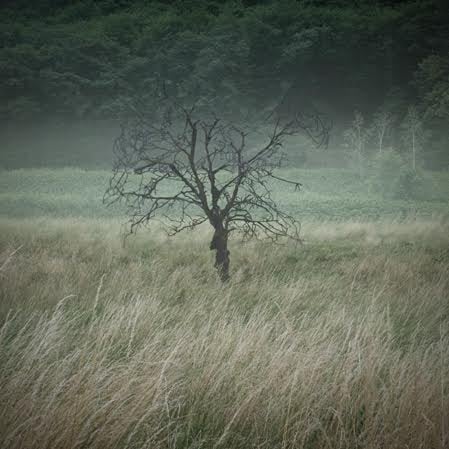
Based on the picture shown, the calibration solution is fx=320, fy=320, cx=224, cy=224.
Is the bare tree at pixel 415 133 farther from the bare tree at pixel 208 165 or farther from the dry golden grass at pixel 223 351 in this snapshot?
the bare tree at pixel 208 165

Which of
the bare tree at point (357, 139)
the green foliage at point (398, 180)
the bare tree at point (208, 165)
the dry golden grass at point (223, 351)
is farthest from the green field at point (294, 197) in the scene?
the bare tree at point (208, 165)

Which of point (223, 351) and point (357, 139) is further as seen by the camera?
point (357, 139)

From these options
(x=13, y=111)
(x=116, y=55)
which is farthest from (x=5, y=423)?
(x=116, y=55)

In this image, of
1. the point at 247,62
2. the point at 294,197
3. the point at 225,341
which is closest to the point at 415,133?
the point at 294,197

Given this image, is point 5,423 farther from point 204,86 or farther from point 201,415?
point 204,86

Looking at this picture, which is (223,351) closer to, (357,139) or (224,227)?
(224,227)

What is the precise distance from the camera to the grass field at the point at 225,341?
1.56 m

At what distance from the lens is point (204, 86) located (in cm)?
3503

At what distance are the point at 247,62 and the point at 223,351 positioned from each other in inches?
1730

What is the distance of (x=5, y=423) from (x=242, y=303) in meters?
3.22

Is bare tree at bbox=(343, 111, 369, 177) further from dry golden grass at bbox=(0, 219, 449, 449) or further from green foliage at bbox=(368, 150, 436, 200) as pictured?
dry golden grass at bbox=(0, 219, 449, 449)

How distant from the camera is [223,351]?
2.21 meters

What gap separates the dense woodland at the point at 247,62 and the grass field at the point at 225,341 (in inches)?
1020

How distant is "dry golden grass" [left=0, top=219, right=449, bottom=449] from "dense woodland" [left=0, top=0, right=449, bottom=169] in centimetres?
2718
